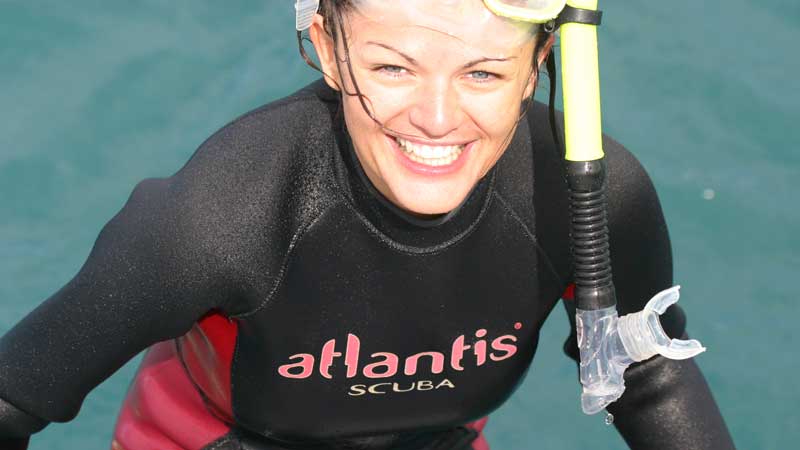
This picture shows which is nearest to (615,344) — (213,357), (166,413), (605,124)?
(213,357)

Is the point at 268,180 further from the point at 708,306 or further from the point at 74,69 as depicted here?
the point at 74,69

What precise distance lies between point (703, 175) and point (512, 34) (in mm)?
2367

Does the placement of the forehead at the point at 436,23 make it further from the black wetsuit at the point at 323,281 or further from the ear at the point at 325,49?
the black wetsuit at the point at 323,281

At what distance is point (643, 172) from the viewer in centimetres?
212

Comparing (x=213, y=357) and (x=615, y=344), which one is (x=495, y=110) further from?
(x=213, y=357)

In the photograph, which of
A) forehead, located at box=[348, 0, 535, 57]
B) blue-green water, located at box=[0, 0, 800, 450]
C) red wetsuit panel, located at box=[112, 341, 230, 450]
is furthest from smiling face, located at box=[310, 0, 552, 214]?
blue-green water, located at box=[0, 0, 800, 450]

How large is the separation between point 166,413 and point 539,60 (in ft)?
2.97

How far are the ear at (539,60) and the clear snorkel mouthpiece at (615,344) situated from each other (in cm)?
31

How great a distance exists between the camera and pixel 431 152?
1.87 meters

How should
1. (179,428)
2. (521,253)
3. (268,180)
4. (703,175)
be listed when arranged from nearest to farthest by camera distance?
(268,180)
(521,253)
(179,428)
(703,175)

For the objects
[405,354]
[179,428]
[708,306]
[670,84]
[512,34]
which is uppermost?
[512,34]

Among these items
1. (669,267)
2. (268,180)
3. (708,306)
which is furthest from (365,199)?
(708,306)

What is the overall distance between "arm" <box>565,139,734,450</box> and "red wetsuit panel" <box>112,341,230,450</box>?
0.62 meters

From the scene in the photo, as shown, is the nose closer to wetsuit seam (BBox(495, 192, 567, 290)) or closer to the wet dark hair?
the wet dark hair
